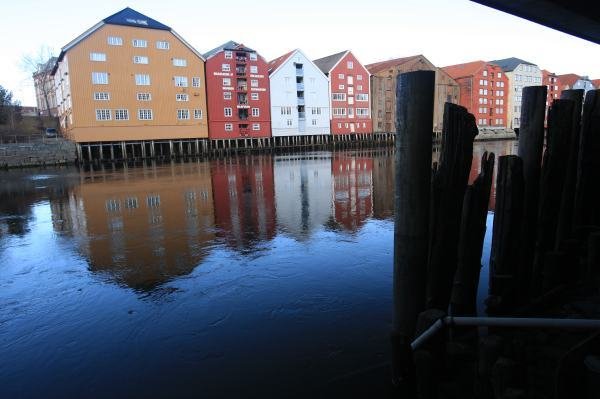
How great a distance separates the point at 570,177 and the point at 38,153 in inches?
2318

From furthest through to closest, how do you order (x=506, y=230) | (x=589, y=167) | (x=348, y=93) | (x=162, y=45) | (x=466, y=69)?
(x=466, y=69)
(x=348, y=93)
(x=162, y=45)
(x=589, y=167)
(x=506, y=230)

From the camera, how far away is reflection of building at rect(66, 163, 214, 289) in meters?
9.38

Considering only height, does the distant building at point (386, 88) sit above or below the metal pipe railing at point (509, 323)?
above

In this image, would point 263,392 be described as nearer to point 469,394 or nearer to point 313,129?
point 469,394

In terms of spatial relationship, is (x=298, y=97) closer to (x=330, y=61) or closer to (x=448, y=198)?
(x=330, y=61)

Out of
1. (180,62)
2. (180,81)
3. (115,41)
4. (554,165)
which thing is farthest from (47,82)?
(554,165)

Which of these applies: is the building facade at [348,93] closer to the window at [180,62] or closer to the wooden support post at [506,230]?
the window at [180,62]

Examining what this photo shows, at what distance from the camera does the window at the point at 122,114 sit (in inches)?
2318

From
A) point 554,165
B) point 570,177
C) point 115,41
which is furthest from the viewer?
point 115,41

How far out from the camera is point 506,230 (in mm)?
5590

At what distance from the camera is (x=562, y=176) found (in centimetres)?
641

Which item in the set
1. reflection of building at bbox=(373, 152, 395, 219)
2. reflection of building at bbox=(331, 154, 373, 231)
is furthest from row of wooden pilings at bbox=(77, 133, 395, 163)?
reflection of building at bbox=(373, 152, 395, 219)

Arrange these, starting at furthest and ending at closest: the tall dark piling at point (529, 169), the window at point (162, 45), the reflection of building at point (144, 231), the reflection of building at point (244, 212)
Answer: the window at point (162, 45) → the reflection of building at point (244, 212) → the reflection of building at point (144, 231) → the tall dark piling at point (529, 169)

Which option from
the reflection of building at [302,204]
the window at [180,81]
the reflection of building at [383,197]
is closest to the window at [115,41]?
the window at [180,81]
